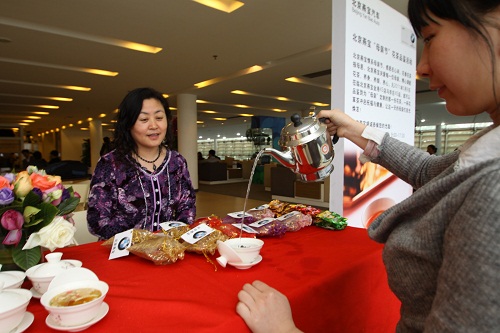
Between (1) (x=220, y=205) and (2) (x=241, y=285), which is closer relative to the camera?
(2) (x=241, y=285)

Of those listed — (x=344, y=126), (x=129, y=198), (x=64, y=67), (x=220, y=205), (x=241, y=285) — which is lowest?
(x=220, y=205)

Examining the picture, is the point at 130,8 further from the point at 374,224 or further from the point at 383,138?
the point at 374,224

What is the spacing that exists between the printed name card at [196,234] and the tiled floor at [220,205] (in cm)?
454

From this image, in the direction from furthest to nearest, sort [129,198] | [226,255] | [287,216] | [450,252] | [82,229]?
[82,229] < [129,198] < [287,216] < [226,255] < [450,252]

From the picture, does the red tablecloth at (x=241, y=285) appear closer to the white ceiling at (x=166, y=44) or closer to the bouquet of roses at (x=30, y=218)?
the bouquet of roses at (x=30, y=218)

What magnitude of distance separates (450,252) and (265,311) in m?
0.40

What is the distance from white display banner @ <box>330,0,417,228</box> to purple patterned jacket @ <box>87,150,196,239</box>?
1174 mm

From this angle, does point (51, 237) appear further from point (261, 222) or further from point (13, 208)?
point (261, 222)

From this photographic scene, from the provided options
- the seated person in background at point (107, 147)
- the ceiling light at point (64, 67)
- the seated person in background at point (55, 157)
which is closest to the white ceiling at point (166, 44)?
the ceiling light at point (64, 67)

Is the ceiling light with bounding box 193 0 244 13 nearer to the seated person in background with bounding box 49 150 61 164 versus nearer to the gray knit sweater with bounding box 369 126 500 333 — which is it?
the gray knit sweater with bounding box 369 126 500 333

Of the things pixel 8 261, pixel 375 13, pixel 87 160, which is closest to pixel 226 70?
pixel 375 13

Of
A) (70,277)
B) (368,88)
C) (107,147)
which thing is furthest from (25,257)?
(368,88)

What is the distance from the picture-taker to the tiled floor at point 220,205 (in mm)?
6043

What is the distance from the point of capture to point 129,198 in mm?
1693
